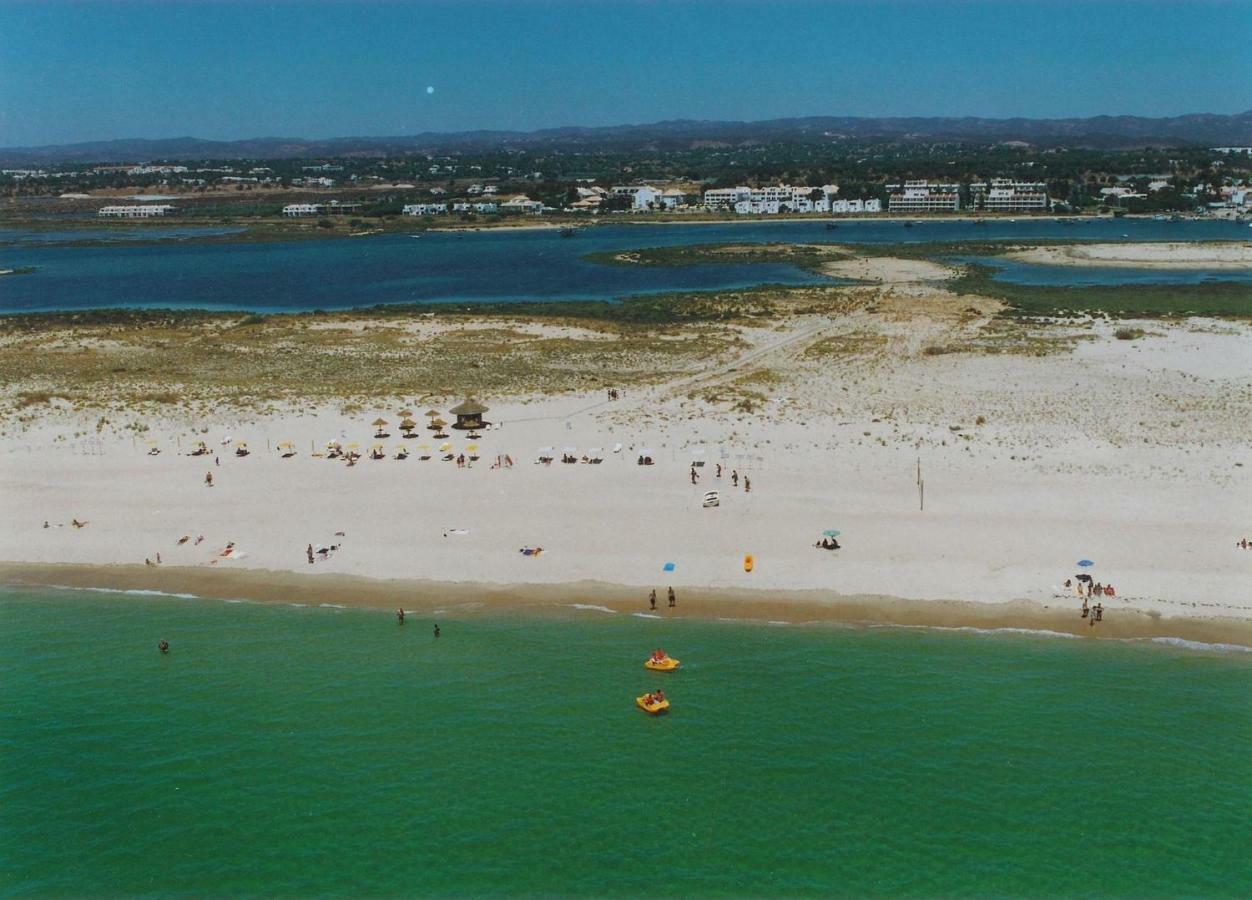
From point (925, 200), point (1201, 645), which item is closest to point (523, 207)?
point (925, 200)

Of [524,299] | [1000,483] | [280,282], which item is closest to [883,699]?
[1000,483]

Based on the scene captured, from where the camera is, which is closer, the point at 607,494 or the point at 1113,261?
the point at 607,494

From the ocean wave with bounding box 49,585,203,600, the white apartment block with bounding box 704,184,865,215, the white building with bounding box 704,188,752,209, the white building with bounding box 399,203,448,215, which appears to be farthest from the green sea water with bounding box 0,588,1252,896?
the white building with bounding box 704,188,752,209

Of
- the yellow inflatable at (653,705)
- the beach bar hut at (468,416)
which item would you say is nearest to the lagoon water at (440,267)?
the beach bar hut at (468,416)

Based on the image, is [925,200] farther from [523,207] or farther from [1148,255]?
[1148,255]

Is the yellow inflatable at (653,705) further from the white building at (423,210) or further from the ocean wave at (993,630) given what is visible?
the white building at (423,210)

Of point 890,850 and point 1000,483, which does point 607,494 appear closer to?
point 1000,483
